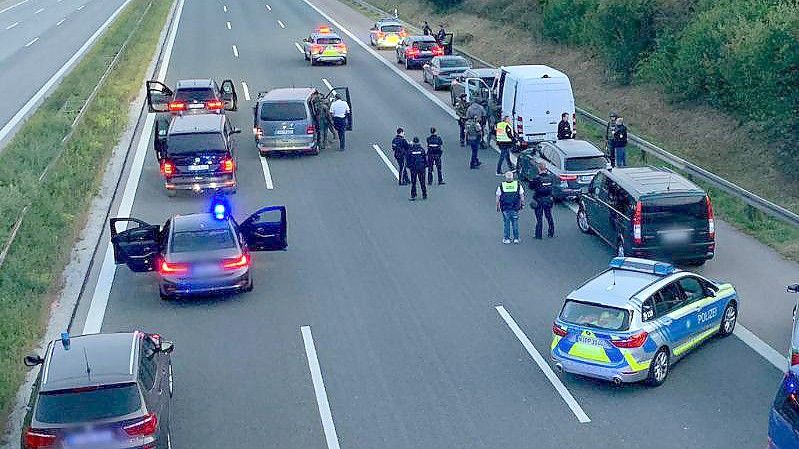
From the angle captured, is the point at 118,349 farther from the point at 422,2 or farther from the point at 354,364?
the point at 422,2

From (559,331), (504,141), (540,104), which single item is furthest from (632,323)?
(540,104)

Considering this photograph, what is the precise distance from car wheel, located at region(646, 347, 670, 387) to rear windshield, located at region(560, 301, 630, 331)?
680 millimetres

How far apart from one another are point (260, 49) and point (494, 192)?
28.5 metres

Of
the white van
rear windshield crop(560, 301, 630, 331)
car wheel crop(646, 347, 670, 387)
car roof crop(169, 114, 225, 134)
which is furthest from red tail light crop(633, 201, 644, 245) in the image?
car roof crop(169, 114, 225, 134)

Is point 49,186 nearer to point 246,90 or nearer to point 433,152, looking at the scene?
point 433,152

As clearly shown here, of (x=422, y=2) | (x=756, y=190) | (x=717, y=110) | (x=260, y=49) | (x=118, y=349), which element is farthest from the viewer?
(x=422, y=2)

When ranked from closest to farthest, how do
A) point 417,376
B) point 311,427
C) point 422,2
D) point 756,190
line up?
point 311,427
point 417,376
point 756,190
point 422,2

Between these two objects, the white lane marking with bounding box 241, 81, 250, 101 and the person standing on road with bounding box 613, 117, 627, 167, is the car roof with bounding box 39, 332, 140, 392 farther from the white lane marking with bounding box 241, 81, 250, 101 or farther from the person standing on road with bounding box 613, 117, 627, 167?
the white lane marking with bounding box 241, 81, 250, 101

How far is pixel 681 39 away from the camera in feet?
108

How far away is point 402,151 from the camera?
24.8 m

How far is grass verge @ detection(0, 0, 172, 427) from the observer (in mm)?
16203

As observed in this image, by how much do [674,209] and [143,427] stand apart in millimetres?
10724

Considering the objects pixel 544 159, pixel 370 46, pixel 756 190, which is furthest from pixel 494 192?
pixel 370 46

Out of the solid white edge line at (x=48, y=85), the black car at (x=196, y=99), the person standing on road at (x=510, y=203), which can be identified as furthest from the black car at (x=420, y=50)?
the person standing on road at (x=510, y=203)
